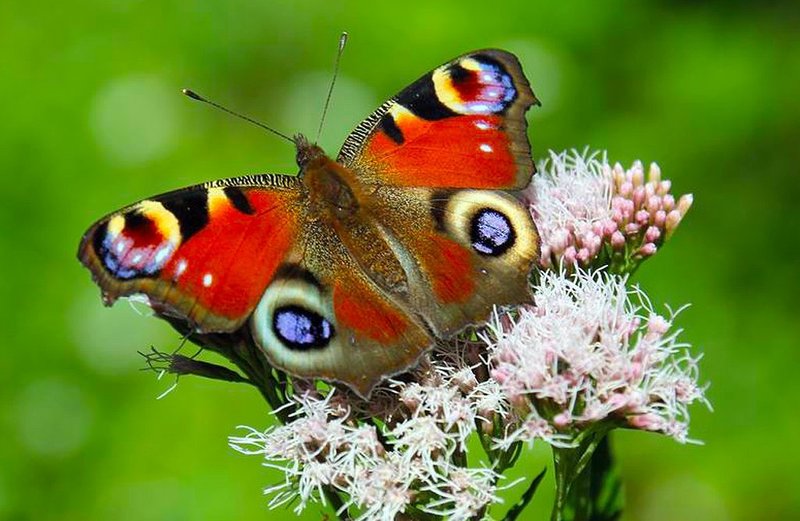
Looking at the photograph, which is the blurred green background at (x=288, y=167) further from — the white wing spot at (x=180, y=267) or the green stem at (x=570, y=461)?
the white wing spot at (x=180, y=267)

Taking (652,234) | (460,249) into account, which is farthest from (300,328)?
(652,234)

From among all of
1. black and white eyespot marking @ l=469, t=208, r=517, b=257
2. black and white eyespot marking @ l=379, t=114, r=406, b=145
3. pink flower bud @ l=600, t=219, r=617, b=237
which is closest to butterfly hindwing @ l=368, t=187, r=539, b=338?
black and white eyespot marking @ l=469, t=208, r=517, b=257

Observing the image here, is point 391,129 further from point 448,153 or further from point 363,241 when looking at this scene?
point 363,241

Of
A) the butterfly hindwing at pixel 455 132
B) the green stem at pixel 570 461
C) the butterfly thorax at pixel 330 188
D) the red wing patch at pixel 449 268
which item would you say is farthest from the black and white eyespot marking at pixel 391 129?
the green stem at pixel 570 461

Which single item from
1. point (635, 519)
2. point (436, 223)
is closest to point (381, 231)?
point (436, 223)

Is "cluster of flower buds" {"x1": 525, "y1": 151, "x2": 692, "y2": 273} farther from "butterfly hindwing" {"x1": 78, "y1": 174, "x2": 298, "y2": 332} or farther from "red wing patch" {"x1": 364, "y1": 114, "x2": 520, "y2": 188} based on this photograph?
"butterfly hindwing" {"x1": 78, "y1": 174, "x2": 298, "y2": 332}
